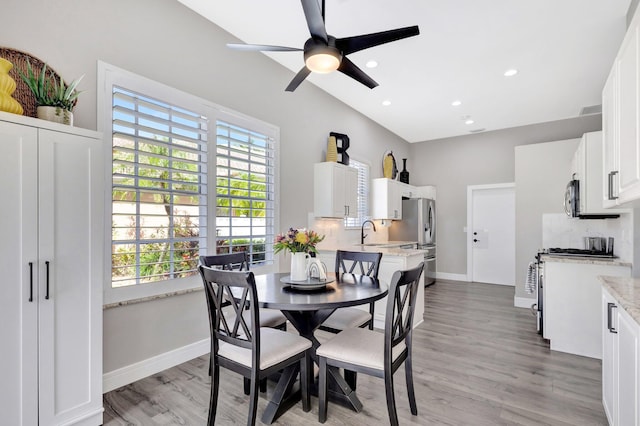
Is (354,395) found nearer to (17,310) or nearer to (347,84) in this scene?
(17,310)

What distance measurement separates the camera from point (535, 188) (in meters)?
4.90

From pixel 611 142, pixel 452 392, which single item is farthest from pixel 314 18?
pixel 452 392

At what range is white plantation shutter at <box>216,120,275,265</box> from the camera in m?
3.27

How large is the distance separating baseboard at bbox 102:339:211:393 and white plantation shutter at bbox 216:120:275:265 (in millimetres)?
921

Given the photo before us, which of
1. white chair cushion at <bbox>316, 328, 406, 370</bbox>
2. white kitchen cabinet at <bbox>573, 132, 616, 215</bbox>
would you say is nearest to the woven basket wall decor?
white chair cushion at <bbox>316, 328, 406, 370</bbox>

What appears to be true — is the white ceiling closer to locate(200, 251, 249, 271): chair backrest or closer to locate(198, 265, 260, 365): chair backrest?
locate(200, 251, 249, 271): chair backrest

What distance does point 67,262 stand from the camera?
1.86 metres

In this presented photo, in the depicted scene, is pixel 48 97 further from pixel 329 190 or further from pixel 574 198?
pixel 574 198

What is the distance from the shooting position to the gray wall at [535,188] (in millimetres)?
4719

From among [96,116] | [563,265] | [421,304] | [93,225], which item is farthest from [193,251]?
[563,265]

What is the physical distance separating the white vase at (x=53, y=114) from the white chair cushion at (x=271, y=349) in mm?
1660

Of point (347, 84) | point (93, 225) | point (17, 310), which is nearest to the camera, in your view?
point (17, 310)

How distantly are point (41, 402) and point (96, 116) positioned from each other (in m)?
1.82

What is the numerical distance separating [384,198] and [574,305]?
128 inches
